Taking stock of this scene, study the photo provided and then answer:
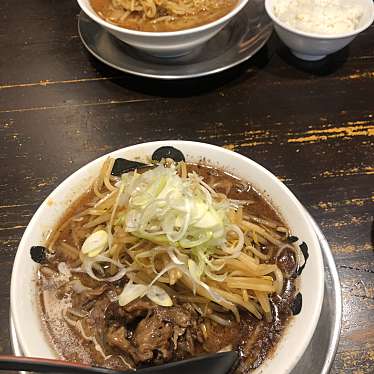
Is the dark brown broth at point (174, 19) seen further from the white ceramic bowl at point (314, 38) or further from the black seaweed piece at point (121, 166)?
the black seaweed piece at point (121, 166)

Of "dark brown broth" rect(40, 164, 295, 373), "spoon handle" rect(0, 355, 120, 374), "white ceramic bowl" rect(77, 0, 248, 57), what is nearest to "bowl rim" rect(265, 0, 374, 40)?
"white ceramic bowl" rect(77, 0, 248, 57)

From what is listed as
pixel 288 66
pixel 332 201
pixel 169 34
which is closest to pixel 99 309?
pixel 332 201

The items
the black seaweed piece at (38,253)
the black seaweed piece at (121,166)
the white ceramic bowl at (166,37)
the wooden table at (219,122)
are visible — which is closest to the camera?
the black seaweed piece at (38,253)

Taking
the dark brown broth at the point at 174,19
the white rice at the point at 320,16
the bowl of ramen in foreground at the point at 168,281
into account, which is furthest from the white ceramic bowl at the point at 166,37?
the bowl of ramen in foreground at the point at 168,281

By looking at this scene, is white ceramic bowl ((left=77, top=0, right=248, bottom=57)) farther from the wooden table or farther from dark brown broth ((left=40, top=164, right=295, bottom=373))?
dark brown broth ((left=40, top=164, right=295, bottom=373))

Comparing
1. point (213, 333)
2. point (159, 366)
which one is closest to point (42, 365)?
point (159, 366)

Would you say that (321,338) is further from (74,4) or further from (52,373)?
(74,4)

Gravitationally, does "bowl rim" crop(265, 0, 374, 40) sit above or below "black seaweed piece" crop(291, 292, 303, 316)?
above
